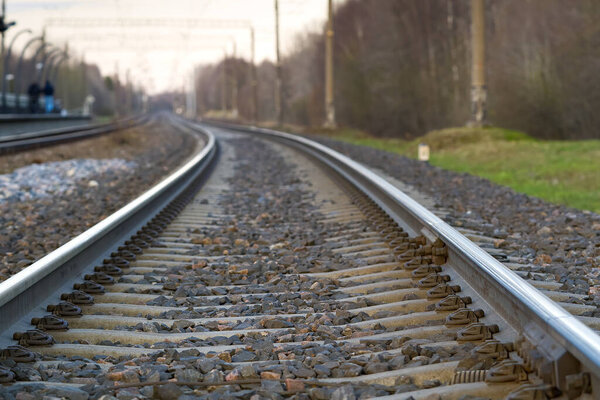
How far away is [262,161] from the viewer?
1666 cm

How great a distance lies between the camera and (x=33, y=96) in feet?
140

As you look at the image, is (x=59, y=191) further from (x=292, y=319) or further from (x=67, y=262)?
(x=292, y=319)

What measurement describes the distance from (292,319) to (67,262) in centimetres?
144

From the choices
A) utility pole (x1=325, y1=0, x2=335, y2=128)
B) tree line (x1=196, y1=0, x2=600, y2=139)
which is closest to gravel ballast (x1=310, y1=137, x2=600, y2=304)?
tree line (x1=196, y1=0, x2=600, y2=139)

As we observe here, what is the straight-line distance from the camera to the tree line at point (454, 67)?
88.9 feet

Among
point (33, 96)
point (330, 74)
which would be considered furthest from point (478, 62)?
point (33, 96)

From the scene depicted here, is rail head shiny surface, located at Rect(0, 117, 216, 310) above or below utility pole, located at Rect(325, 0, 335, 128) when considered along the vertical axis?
below

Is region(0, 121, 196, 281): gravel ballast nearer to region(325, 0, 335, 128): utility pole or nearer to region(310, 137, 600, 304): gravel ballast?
region(310, 137, 600, 304): gravel ballast

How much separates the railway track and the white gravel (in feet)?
16.6

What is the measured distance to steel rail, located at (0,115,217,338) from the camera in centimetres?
358

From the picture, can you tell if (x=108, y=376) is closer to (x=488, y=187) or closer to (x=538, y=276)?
(x=538, y=276)

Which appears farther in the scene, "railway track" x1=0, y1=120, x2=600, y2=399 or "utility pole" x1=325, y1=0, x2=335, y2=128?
"utility pole" x1=325, y1=0, x2=335, y2=128

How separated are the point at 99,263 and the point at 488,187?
6.70 meters

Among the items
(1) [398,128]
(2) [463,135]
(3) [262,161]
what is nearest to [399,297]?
(3) [262,161]
